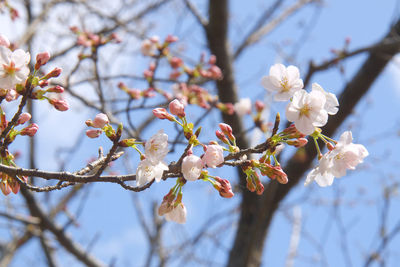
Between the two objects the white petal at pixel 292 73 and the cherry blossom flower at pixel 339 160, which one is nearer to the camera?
the cherry blossom flower at pixel 339 160

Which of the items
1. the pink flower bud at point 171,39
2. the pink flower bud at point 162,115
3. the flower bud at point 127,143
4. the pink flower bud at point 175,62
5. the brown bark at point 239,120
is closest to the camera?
the flower bud at point 127,143

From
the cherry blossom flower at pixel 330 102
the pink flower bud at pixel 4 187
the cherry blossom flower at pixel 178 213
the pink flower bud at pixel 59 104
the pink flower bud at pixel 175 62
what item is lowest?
the cherry blossom flower at pixel 330 102

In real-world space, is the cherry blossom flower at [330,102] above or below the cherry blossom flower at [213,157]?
below

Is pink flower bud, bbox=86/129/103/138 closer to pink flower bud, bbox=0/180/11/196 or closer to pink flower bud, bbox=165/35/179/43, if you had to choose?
pink flower bud, bbox=0/180/11/196

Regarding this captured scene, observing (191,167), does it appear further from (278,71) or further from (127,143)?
(278,71)

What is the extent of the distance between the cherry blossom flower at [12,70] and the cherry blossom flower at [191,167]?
1.74 feet

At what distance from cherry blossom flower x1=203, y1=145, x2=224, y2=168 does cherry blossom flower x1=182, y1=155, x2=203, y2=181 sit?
3cm

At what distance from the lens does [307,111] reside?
1.08m

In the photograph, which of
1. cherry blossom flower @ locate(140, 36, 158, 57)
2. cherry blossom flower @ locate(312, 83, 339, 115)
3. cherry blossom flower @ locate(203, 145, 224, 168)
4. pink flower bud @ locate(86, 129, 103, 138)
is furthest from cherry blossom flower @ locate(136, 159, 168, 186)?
cherry blossom flower @ locate(140, 36, 158, 57)

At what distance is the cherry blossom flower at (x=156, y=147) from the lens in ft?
3.50

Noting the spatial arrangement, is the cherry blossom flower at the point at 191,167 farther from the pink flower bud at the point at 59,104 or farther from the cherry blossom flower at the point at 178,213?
the pink flower bud at the point at 59,104

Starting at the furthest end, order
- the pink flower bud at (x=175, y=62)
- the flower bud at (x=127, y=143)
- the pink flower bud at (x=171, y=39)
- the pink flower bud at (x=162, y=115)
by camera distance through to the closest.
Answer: the pink flower bud at (x=175, y=62)
the pink flower bud at (x=171, y=39)
the pink flower bud at (x=162, y=115)
the flower bud at (x=127, y=143)

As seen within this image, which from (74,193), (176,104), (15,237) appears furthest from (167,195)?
(74,193)

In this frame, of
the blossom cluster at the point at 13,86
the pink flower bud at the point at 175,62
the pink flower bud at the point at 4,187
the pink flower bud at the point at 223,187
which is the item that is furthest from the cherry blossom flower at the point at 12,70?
the pink flower bud at the point at 175,62
